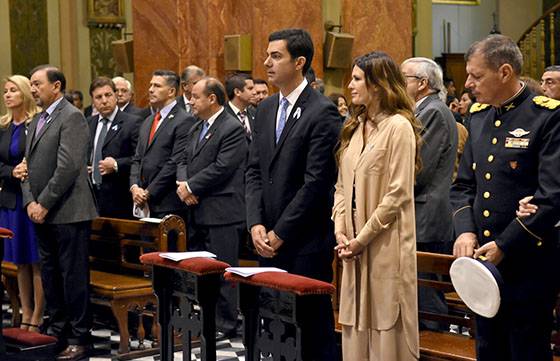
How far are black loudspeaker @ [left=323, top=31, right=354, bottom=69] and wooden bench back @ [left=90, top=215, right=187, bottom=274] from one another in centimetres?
277

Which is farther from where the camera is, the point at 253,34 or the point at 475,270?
the point at 253,34

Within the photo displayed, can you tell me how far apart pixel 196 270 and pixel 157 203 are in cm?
263

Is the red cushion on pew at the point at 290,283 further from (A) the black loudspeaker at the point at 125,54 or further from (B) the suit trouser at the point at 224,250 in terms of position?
(A) the black loudspeaker at the point at 125,54

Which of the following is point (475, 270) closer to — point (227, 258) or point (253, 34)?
point (227, 258)

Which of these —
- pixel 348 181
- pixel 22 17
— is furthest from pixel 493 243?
pixel 22 17

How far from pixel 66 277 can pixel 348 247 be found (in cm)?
278

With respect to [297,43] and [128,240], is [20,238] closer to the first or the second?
[128,240]

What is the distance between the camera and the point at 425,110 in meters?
5.46

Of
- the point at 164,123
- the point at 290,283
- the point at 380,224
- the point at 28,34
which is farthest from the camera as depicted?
the point at 28,34

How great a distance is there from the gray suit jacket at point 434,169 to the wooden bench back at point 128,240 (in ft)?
5.85

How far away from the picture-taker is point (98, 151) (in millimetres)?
7910

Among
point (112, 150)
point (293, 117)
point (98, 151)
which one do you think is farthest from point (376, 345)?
point (98, 151)

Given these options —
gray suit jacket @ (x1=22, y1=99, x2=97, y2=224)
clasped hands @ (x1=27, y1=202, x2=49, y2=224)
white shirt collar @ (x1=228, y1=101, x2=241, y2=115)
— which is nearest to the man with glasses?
white shirt collar @ (x1=228, y1=101, x2=241, y2=115)

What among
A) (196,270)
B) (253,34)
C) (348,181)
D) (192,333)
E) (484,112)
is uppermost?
(253,34)
